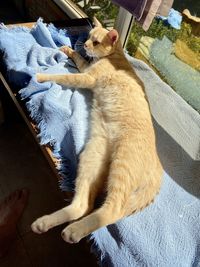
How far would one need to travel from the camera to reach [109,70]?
1.55m

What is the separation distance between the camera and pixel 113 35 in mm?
1596

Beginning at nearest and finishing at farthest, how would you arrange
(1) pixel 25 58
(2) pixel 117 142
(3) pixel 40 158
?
(2) pixel 117 142
(1) pixel 25 58
(3) pixel 40 158

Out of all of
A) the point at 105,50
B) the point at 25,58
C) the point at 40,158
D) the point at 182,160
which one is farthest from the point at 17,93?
the point at 182,160

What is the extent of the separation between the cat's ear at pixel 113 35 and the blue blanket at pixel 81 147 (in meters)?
0.28

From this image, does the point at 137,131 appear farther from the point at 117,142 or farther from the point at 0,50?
the point at 0,50

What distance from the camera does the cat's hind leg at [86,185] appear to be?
1.03 m

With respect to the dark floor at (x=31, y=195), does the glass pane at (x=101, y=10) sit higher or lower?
higher

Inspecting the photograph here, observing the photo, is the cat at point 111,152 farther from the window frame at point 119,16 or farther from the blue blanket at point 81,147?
the window frame at point 119,16

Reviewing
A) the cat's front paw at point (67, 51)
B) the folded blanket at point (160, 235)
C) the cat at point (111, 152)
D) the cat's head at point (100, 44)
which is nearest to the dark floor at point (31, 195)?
A: the folded blanket at point (160, 235)

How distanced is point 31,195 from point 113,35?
0.96 meters

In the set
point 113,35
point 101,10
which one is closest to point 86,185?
point 113,35

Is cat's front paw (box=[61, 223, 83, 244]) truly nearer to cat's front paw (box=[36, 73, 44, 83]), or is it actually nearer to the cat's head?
cat's front paw (box=[36, 73, 44, 83])

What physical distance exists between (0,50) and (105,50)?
584mm

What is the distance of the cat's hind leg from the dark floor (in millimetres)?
280
